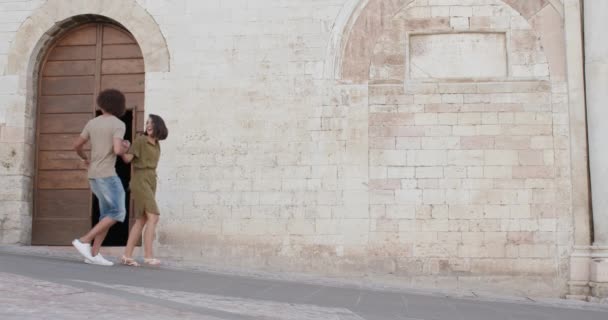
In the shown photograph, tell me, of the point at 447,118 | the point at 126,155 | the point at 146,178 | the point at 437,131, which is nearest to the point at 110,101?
the point at 126,155

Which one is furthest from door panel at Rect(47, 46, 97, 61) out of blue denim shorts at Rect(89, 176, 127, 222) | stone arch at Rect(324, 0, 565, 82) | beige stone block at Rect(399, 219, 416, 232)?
beige stone block at Rect(399, 219, 416, 232)

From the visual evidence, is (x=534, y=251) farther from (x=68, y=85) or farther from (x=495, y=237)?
(x=68, y=85)

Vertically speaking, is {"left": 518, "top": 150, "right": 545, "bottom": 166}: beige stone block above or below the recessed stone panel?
below

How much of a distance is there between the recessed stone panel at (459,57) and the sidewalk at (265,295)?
9.67 ft

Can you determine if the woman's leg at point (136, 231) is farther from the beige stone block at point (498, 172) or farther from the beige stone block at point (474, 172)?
the beige stone block at point (498, 172)

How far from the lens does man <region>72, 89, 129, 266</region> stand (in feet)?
23.5

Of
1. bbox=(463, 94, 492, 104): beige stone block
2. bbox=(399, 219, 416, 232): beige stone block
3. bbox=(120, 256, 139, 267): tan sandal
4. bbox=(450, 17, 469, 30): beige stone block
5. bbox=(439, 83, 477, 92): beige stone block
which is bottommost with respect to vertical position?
bbox=(120, 256, 139, 267): tan sandal

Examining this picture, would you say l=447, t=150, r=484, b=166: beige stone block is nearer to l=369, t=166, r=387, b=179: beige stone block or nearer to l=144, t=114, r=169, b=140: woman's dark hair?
l=369, t=166, r=387, b=179: beige stone block

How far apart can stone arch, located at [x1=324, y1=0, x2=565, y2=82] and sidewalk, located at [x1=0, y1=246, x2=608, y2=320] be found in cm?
283

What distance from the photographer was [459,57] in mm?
9000

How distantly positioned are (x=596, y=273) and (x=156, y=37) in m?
6.35

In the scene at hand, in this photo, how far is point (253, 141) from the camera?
9.06 metres

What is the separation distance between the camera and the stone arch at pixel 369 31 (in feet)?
29.2

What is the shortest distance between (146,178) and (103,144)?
588 mm
